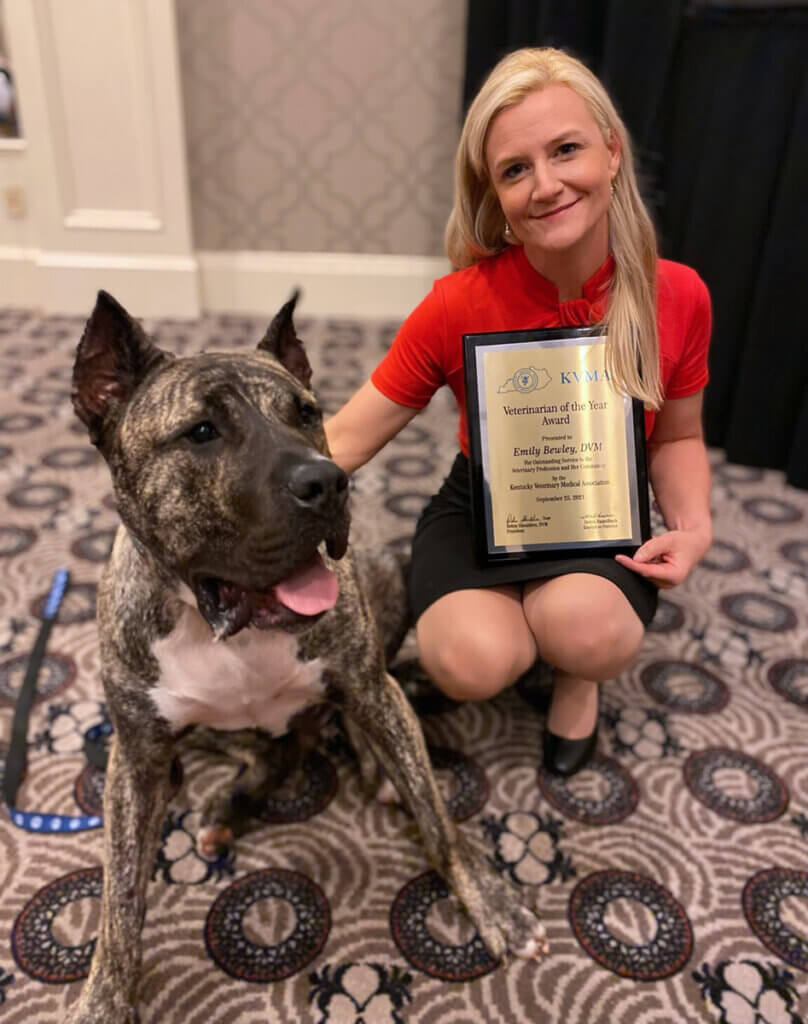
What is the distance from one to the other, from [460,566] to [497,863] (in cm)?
52

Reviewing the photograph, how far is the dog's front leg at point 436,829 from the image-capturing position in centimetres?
118

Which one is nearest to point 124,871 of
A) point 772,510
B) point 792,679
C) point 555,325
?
point 555,325

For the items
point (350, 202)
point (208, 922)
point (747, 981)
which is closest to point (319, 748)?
point (208, 922)

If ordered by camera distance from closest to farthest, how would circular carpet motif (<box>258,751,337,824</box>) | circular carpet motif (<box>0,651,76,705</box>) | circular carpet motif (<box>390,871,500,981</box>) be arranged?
circular carpet motif (<box>390,871,500,981</box>) → circular carpet motif (<box>258,751,337,824</box>) → circular carpet motif (<box>0,651,76,705</box>)

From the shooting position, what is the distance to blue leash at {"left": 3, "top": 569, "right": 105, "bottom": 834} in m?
1.35

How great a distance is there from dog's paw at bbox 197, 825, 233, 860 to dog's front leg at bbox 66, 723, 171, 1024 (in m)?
0.16

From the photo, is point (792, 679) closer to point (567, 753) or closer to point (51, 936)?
point (567, 753)

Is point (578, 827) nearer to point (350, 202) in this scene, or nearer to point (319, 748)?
point (319, 748)

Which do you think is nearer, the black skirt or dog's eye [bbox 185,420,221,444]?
dog's eye [bbox 185,420,221,444]

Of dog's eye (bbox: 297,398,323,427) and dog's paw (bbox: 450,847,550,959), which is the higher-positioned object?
dog's eye (bbox: 297,398,323,427)

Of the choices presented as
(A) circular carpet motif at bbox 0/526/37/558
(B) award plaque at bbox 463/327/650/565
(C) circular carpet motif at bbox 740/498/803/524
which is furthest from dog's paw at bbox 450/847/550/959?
(C) circular carpet motif at bbox 740/498/803/524

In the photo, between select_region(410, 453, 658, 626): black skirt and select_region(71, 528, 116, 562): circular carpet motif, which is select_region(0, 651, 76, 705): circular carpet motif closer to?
select_region(71, 528, 116, 562): circular carpet motif

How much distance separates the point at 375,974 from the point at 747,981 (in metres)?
0.56

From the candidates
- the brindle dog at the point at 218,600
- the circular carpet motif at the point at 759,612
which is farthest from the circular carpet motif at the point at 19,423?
the circular carpet motif at the point at 759,612
